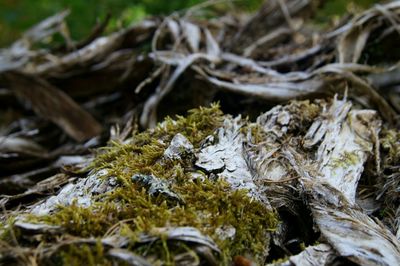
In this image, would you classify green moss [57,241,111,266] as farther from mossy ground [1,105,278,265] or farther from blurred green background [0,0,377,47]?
blurred green background [0,0,377,47]

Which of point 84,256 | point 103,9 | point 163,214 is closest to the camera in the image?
point 84,256

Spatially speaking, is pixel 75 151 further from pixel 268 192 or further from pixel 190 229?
pixel 190 229

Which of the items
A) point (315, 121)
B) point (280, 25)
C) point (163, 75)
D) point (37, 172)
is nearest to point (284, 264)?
point (315, 121)

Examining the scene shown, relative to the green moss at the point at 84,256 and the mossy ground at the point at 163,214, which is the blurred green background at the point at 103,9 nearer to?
the mossy ground at the point at 163,214

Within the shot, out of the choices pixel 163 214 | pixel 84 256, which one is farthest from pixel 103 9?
pixel 84 256

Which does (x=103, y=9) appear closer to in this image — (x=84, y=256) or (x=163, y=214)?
(x=163, y=214)

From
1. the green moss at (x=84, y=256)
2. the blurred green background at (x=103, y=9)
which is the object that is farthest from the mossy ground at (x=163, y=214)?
the blurred green background at (x=103, y=9)
